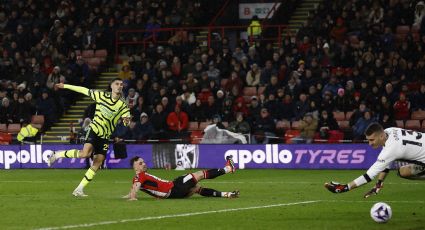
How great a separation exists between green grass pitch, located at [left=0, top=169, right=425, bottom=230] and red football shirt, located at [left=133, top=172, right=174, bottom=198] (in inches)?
8.0

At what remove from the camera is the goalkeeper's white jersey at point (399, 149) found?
618 inches

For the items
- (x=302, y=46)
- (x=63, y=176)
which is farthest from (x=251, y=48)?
(x=63, y=176)

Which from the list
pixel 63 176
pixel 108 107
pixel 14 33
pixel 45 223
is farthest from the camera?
pixel 14 33

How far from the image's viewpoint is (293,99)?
33.7 metres

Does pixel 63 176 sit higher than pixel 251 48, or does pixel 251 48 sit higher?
pixel 251 48

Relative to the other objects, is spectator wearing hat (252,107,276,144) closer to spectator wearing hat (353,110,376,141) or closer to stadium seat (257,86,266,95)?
spectator wearing hat (353,110,376,141)

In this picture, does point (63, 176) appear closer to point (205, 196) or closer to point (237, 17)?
point (205, 196)

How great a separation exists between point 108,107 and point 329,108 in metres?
13.1

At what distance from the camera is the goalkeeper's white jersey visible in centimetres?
1570

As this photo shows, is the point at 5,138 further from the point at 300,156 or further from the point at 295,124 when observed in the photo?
the point at 300,156

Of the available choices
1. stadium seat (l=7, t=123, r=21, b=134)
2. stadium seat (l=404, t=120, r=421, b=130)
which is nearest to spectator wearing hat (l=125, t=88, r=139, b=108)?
stadium seat (l=7, t=123, r=21, b=134)

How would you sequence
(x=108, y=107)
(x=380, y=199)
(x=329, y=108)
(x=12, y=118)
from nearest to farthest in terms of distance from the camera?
(x=380, y=199)
(x=108, y=107)
(x=329, y=108)
(x=12, y=118)

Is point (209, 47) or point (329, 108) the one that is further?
point (209, 47)

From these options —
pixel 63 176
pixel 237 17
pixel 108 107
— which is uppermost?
pixel 237 17
